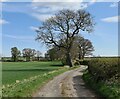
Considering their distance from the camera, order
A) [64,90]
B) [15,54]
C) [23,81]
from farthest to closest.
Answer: [15,54]
[23,81]
[64,90]

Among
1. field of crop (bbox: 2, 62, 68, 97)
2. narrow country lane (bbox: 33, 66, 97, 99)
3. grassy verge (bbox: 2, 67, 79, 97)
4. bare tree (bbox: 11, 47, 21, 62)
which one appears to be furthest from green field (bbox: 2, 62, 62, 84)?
bare tree (bbox: 11, 47, 21, 62)

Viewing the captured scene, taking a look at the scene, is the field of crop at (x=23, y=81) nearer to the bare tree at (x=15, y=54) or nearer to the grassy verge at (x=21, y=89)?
the grassy verge at (x=21, y=89)

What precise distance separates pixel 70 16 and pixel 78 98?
2237 inches

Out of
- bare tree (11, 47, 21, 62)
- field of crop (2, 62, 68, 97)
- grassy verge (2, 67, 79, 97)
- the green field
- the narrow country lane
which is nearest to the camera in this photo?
grassy verge (2, 67, 79, 97)

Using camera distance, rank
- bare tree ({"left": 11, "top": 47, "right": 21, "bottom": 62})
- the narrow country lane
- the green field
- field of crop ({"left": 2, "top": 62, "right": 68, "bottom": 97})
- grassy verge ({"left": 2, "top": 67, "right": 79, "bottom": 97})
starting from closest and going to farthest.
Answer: grassy verge ({"left": 2, "top": 67, "right": 79, "bottom": 97}), the narrow country lane, field of crop ({"left": 2, "top": 62, "right": 68, "bottom": 97}), the green field, bare tree ({"left": 11, "top": 47, "right": 21, "bottom": 62})

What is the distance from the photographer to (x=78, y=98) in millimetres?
15008

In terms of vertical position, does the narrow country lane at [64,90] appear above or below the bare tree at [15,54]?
below

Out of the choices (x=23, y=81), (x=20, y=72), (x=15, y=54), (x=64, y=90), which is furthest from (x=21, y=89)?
(x=15, y=54)

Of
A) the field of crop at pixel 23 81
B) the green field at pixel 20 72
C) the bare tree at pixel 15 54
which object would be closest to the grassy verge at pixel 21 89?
the field of crop at pixel 23 81

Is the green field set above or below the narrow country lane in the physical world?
below

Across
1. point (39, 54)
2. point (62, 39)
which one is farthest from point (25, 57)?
point (62, 39)

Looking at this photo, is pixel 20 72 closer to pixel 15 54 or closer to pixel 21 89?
pixel 21 89

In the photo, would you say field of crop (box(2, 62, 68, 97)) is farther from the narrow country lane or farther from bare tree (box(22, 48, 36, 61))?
bare tree (box(22, 48, 36, 61))

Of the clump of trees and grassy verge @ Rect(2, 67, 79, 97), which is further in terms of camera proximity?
the clump of trees
